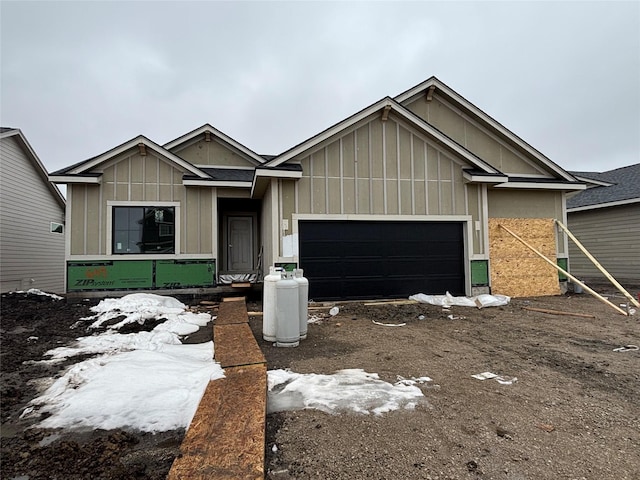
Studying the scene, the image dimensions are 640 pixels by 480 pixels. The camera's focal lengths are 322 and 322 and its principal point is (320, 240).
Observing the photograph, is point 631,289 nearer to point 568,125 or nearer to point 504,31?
point 504,31

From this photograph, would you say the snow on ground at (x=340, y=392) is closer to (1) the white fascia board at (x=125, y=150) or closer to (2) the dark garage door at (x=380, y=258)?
(2) the dark garage door at (x=380, y=258)

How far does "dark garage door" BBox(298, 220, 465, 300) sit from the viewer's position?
8.26 metres

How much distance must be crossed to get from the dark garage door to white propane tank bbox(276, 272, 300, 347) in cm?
361

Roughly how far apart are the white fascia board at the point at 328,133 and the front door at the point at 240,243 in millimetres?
4503

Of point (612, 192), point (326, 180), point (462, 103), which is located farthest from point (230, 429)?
point (612, 192)

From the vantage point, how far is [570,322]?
6.05 metres

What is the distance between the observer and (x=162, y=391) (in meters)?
2.77

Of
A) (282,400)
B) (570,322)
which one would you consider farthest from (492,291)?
(282,400)

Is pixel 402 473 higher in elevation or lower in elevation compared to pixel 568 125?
lower

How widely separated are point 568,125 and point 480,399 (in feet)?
101

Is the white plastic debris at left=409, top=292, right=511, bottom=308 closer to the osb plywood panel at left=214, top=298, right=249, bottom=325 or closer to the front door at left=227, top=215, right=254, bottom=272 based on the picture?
the osb plywood panel at left=214, top=298, right=249, bottom=325

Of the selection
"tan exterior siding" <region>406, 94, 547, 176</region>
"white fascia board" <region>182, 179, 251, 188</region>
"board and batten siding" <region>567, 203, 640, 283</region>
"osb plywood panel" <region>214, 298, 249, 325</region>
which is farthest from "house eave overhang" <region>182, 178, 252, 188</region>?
"board and batten siding" <region>567, 203, 640, 283</region>

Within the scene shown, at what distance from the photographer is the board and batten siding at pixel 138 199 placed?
8562 millimetres

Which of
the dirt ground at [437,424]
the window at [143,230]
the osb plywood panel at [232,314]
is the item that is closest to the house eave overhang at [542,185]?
the dirt ground at [437,424]
